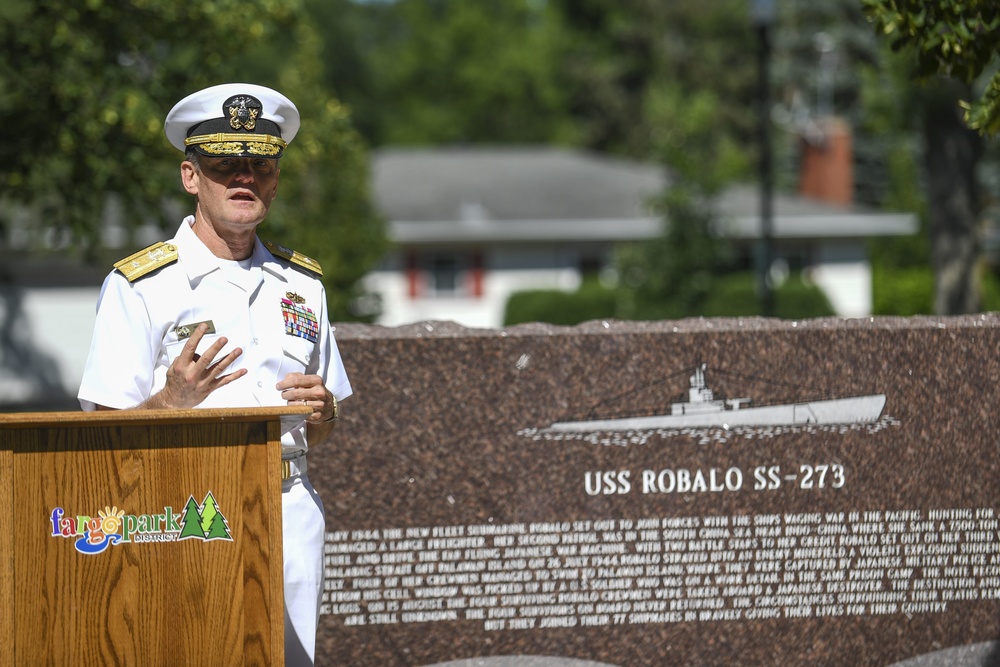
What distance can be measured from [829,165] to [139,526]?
3444 cm

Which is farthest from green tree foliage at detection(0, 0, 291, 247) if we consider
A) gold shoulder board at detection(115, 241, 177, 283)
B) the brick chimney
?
the brick chimney

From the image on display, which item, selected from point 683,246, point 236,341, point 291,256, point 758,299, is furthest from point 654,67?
point 236,341

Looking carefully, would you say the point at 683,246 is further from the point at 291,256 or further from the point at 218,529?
the point at 218,529

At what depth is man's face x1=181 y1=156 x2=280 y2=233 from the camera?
11.8 ft

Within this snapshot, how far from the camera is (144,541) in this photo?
3.28 m

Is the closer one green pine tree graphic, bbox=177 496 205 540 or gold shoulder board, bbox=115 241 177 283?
green pine tree graphic, bbox=177 496 205 540

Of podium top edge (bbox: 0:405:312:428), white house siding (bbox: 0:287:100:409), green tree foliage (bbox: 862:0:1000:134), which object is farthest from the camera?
white house siding (bbox: 0:287:100:409)

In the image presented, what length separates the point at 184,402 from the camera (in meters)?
3.36

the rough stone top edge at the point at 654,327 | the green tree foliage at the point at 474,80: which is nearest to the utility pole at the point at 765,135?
the rough stone top edge at the point at 654,327

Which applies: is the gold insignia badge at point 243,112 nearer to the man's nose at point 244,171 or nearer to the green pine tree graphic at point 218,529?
the man's nose at point 244,171

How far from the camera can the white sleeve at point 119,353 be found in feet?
11.4

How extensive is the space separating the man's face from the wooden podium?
644 mm

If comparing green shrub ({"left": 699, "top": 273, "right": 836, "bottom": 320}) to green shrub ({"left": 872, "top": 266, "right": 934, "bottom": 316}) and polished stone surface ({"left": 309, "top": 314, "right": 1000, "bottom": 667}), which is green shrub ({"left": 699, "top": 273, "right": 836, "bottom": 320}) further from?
polished stone surface ({"left": 309, "top": 314, "right": 1000, "bottom": 667})

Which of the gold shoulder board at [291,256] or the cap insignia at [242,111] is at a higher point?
the cap insignia at [242,111]
